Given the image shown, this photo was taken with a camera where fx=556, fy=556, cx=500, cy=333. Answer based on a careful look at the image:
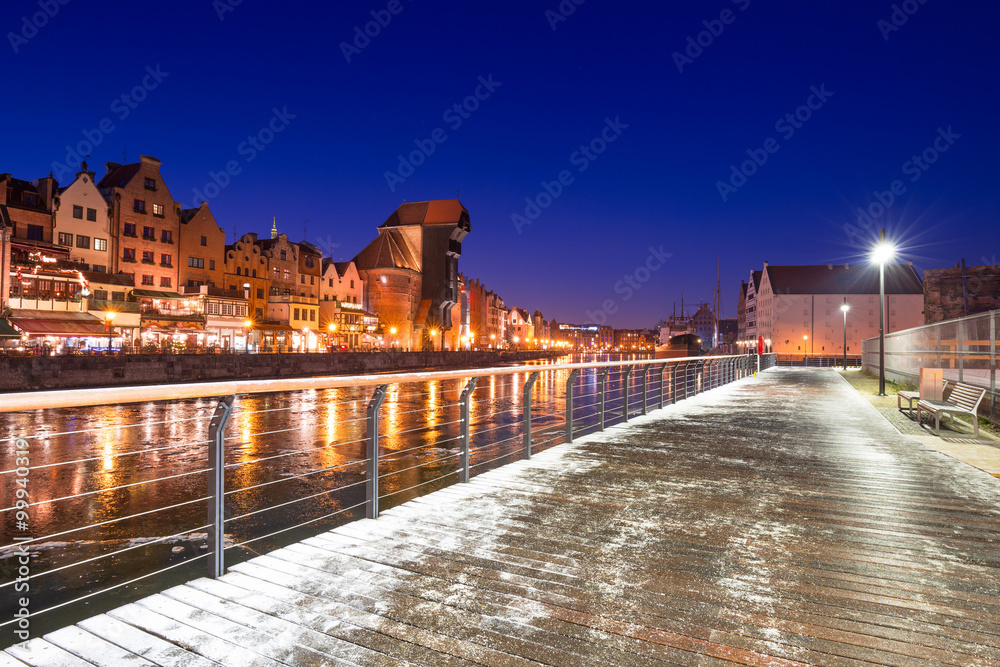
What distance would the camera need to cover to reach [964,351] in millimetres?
12727

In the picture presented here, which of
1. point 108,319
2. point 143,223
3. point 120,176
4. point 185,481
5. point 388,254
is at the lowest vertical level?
point 185,481

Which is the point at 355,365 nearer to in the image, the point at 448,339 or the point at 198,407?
the point at 198,407

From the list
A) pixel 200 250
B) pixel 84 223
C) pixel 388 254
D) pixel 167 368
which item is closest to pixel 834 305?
pixel 388 254

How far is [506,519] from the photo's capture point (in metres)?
4.58

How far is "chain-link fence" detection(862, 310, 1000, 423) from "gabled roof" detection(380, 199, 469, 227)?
59864 millimetres

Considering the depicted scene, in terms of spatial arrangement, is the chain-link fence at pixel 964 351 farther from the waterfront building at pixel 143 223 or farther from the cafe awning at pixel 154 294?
the waterfront building at pixel 143 223

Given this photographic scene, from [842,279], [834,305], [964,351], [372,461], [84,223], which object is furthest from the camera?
[842,279]

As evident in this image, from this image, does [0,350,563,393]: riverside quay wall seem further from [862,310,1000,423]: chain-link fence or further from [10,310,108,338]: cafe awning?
[862,310,1000,423]: chain-link fence

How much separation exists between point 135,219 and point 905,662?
171 feet

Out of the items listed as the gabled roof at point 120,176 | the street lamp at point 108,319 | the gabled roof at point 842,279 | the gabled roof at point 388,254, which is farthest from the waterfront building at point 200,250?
the gabled roof at point 842,279

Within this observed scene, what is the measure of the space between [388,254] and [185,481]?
A: 61.9 metres

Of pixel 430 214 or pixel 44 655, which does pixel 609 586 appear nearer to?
pixel 44 655

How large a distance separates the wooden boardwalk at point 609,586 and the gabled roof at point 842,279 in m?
90.3

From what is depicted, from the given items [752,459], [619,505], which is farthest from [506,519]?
[752,459]
